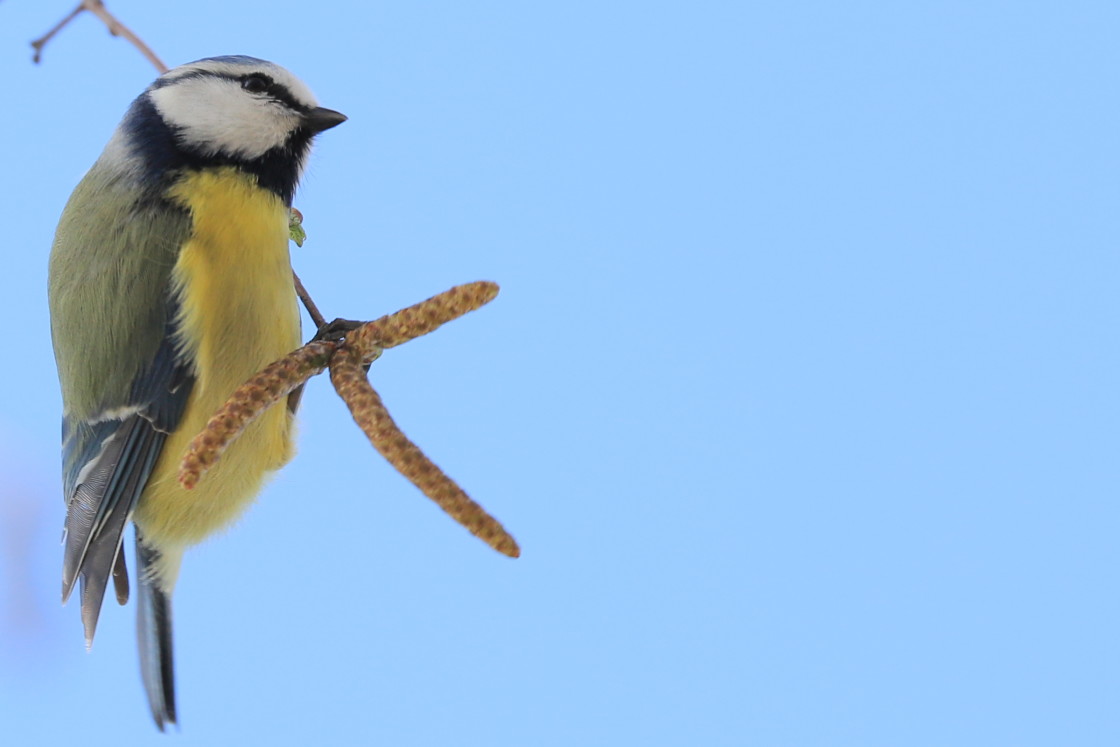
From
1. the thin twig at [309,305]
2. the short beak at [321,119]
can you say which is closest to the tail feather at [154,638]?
the thin twig at [309,305]

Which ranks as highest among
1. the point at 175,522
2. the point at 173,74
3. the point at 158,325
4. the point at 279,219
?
the point at 173,74

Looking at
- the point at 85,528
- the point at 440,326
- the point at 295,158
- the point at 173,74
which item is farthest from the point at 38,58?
the point at 440,326

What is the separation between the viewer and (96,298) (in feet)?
3.76

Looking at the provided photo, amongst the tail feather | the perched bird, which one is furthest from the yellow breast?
the tail feather

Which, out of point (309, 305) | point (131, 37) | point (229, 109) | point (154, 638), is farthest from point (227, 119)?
point (154, 638)

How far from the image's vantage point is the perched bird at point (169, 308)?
113 centimetres

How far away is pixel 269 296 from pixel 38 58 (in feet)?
1.07

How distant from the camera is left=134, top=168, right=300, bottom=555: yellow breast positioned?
3.69 feet

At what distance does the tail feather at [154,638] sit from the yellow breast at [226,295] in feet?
0.33

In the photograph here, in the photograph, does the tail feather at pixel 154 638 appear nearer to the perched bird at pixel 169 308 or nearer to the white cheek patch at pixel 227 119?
the perched bird at pixel 169 308

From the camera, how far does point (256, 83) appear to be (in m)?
1.21

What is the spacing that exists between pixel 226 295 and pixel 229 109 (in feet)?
0.70

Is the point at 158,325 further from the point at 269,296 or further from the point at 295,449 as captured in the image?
the point at 295,449

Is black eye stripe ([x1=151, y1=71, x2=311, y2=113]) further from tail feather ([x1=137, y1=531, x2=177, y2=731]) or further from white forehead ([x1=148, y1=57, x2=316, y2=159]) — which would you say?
tail feather ([x1=137, y1=531, x2=177, y2=731])
